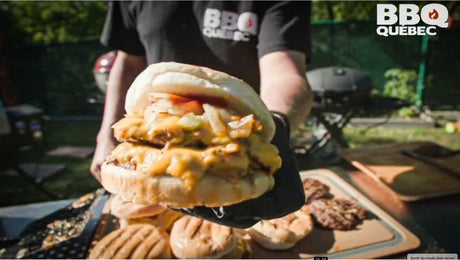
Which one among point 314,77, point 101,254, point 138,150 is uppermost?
point 138,150

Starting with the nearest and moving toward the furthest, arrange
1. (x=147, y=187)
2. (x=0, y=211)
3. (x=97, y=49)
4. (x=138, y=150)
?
(x=147, y=187), (x=138, y=150), (x=0, y=211), (x=97, y=49)

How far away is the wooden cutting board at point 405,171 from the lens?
8.92ft

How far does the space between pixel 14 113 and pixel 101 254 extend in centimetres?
470

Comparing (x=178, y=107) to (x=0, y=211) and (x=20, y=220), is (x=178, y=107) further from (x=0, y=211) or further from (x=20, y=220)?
(x=0, y=211)

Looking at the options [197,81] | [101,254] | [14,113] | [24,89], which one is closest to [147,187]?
[197,81]

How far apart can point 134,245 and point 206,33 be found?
1.67 meters

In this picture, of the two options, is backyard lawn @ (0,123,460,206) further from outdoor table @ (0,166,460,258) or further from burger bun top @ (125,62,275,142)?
burger bun top @ (125,62,275,142)

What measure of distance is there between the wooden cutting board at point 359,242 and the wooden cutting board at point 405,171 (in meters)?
0.44

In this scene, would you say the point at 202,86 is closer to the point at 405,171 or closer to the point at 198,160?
the point at 198,160

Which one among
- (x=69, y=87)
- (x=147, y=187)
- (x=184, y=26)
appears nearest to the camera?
(x=147, y=187)

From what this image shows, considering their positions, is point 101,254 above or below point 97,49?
below

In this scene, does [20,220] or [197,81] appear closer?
[197,81]

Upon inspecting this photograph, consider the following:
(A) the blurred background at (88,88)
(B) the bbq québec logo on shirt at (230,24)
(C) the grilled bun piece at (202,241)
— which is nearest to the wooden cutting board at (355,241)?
(C) the grilled bun piece at (202,241)

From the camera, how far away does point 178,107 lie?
1.31 metres
